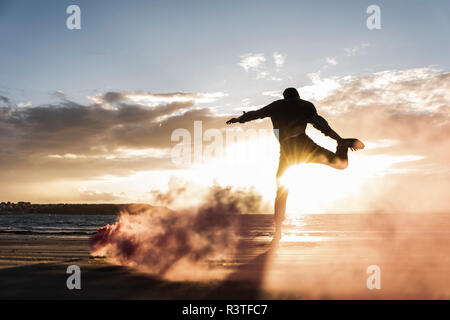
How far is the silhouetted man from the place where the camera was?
28.4 ft

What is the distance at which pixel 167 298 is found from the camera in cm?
474

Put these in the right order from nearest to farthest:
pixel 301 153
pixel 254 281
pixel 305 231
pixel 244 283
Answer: pixel 244 283 < pixel 254 281 < pixel 301 153 < pixel 305 231

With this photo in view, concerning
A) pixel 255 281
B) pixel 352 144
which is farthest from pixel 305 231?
pixel 255 281

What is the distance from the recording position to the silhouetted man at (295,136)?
8656 mm

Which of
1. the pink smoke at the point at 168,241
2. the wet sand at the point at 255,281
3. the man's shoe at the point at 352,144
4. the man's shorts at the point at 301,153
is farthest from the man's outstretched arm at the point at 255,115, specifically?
the wet sand at the point at 255,281

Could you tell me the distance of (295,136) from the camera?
8742 millimetres

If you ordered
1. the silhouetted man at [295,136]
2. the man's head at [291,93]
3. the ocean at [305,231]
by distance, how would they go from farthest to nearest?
the ocean at [305,231]
the man's head at [291,93]
the silhouetted man at [295,136]

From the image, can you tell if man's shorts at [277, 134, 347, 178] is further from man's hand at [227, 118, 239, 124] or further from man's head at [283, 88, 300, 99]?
man's hand at [227, 118, 239, 124]

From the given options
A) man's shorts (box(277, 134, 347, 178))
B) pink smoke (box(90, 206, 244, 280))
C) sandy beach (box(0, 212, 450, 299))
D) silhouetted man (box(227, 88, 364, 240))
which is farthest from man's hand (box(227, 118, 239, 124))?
sandy beach (box(0, 212, 450, 299))

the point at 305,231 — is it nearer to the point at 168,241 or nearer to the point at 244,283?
the point at 168,241

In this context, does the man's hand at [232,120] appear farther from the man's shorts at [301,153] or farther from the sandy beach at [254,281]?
the sandy beach at [254,281]

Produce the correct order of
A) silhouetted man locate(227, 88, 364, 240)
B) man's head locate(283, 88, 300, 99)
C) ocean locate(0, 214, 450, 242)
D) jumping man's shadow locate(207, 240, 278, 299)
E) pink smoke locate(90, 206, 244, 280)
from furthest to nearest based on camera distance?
ocean locate(0, 214, 450, 242)
man's head locate(283, 88, 300, 99)
silhouetted man locate(227, 88, 364, 240)
pink smoke locate(90, 206, 244, 280)
jumping man's shadow locate(207, 240, 278, 299)
